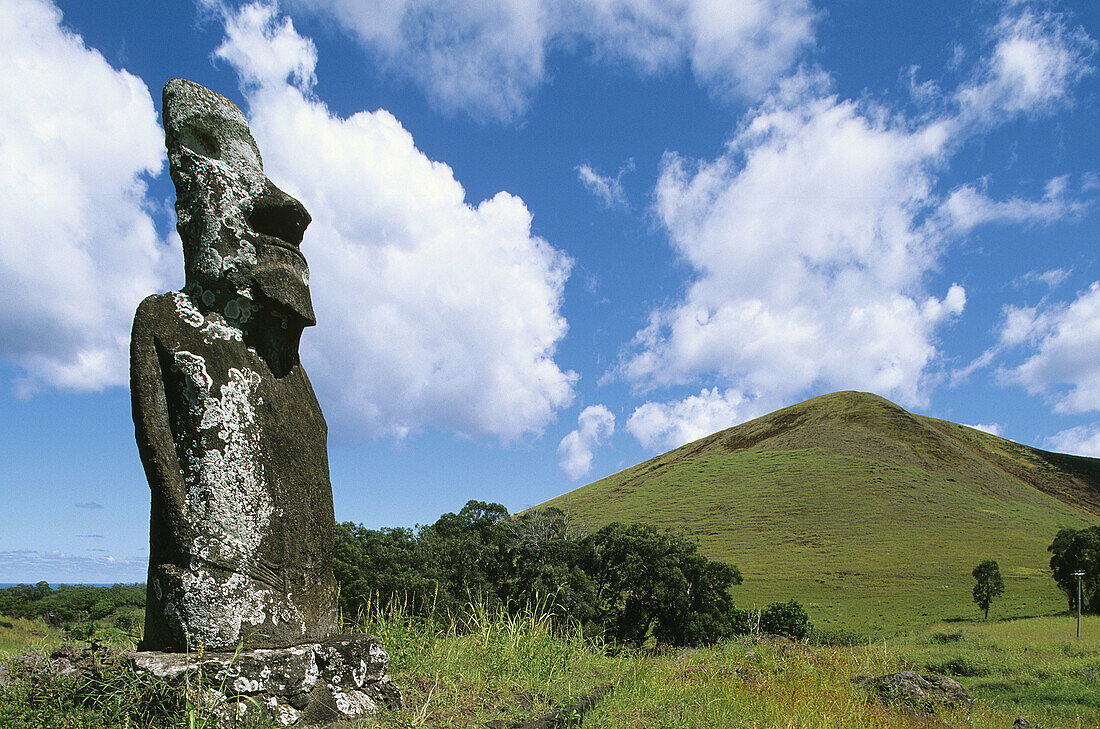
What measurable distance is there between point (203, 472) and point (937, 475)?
106 m

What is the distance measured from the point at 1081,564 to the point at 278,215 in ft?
177

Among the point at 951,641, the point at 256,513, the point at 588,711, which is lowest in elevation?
the point at 951,641

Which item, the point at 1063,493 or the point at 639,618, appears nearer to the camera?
the point at 639,618

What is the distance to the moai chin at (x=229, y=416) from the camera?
4.80 metres

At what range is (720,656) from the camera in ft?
36.0

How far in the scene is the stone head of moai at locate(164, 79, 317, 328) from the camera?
Result: 5.36m

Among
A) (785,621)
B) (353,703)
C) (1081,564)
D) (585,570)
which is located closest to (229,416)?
(353,703)

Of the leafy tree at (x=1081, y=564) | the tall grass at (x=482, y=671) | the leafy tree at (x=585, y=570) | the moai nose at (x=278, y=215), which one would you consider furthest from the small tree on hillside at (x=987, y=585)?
the moai nose at (x=278, y=215)

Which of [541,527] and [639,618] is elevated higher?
[541,527]

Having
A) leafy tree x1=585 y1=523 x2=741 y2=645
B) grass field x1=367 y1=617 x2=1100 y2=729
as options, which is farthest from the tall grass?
leafy tree x1=585 y1=523 x2=741 y2=645

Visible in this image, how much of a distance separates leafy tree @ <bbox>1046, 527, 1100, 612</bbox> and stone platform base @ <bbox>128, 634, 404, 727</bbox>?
169 ft

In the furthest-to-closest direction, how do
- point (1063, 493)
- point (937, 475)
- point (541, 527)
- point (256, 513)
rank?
point (1063, 493), point (937, 475), point (541, 527), point (256, 513)

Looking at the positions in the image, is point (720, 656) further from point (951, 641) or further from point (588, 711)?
point (951, 641)

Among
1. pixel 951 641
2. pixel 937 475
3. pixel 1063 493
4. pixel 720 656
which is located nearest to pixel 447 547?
pixel 720 656
